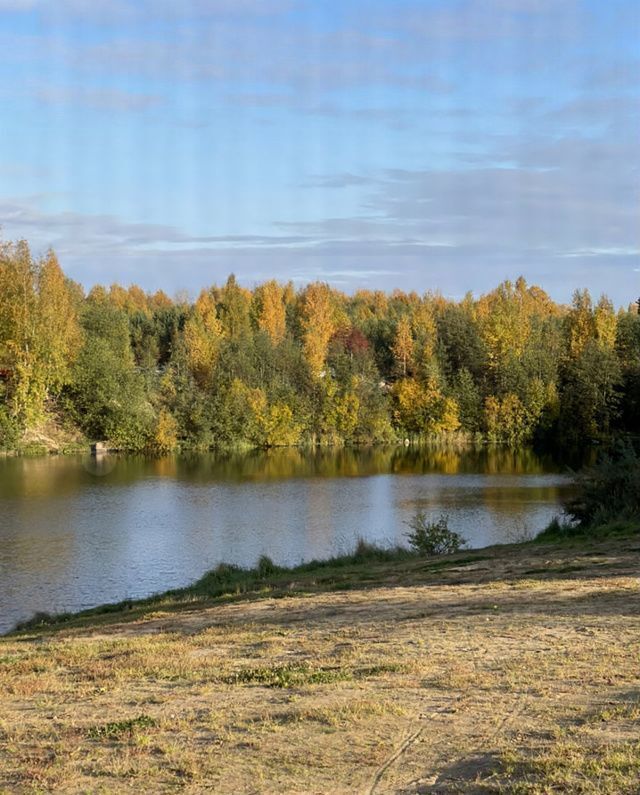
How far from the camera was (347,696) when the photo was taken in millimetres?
7875

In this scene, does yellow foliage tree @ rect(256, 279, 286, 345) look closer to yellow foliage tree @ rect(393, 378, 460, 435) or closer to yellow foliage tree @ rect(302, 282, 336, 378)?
yellow foliage tree @ rect(302, 282, 336, 378)

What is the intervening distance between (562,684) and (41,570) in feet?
60.0

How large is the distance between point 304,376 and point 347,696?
74029 millimetres

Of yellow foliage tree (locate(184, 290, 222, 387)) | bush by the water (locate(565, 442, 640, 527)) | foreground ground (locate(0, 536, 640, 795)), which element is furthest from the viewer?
yellow foliage tree (locate(184, 290, 222, 387))

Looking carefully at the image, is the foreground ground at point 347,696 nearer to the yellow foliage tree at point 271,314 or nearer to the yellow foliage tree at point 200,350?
the yellow foliage tree at point 200,350

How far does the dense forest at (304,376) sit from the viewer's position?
218ft

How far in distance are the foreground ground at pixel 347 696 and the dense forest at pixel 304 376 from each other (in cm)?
5553

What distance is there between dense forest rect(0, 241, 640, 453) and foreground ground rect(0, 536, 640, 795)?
2186 inches

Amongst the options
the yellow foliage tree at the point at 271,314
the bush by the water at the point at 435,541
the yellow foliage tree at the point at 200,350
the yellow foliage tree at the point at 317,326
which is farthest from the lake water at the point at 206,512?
the yellow foliage tree at the point at 271,314

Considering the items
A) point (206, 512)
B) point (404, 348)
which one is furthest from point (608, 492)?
point (404, 348)

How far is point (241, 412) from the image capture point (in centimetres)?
7512

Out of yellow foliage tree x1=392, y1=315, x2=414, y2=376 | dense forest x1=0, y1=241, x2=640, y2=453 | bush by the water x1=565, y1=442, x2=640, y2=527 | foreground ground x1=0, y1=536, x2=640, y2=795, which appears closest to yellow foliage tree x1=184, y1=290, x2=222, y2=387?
dense forest x1=0, y1=241, x2=640, y2=453

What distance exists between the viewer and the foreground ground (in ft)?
19.9

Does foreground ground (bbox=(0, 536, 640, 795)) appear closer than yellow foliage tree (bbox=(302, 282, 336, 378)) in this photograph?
Yes
